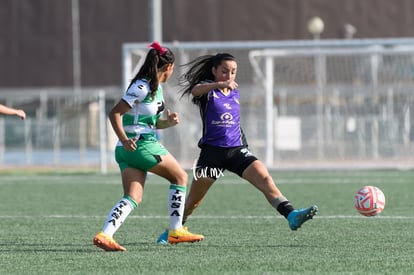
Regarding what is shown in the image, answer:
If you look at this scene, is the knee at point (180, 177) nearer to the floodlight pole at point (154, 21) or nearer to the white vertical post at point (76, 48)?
the floodlight pole at point (154, 21)

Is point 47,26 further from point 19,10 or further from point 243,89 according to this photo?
point 243,89

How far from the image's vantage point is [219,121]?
9.30m

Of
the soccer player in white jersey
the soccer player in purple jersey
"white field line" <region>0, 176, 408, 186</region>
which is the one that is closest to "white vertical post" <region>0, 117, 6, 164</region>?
"white field line" <region>0, 176, 408, 186</region>

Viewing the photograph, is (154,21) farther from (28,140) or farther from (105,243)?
(105,243)

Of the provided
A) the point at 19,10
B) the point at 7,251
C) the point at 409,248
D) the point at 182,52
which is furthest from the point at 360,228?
the point at 19,10

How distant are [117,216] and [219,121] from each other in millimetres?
1461

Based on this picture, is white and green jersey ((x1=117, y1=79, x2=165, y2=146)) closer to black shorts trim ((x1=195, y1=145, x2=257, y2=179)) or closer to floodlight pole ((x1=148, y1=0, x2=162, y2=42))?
black shorts trim ((x1=195, y1=145, x2=257, y2=179))

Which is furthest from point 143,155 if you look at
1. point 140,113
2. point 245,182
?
point 245,182

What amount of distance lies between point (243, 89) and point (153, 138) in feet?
54.1

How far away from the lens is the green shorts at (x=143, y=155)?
858 cm

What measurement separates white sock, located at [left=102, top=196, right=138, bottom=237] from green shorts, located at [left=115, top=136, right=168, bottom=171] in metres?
0.30

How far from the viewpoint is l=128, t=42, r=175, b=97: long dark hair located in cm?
868

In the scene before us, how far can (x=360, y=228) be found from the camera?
10.2 metres

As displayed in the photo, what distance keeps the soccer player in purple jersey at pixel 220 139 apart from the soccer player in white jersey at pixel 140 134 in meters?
0.46
